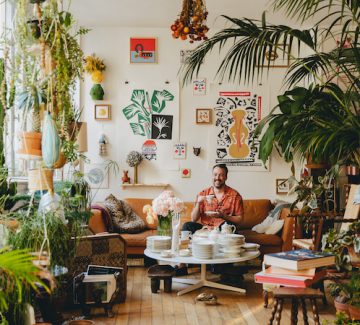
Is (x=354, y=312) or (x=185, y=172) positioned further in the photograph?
(x=185, y=172)

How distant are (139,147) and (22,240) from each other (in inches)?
186

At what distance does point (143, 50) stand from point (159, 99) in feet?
2.19

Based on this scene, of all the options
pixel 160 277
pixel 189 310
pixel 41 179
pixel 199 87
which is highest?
pixel 199 87

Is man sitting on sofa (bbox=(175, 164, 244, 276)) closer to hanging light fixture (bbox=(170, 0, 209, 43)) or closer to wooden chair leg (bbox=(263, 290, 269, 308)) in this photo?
wooden chair leg (bbox=(263, 290, 269, 308))

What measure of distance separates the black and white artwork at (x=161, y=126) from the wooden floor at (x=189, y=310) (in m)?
2.44

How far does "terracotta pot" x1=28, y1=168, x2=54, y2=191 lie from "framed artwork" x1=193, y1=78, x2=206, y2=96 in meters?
5.26

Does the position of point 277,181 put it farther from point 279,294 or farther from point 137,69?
point 279,294

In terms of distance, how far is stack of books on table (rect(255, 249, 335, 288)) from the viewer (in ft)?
10.8

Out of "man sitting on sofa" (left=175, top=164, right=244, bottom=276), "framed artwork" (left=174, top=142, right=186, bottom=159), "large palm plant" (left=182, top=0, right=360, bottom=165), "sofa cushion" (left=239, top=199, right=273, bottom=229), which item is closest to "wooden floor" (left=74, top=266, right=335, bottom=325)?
"man sitting on sofa" (left=175, top=164, right=244, bottom=276)

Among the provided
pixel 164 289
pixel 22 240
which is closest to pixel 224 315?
pixel 164 289

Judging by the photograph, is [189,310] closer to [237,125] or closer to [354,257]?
[354,257]

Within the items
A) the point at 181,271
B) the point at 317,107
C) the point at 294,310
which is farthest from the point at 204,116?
the point at 294,310

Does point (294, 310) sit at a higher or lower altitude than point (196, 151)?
lower

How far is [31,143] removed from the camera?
2479 mm
